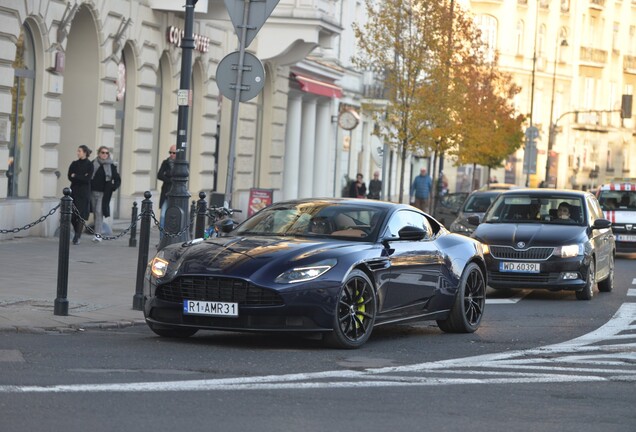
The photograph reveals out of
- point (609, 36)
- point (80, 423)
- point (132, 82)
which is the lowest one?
point (80, 423)

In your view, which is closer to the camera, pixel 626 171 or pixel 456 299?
pixel 456 299

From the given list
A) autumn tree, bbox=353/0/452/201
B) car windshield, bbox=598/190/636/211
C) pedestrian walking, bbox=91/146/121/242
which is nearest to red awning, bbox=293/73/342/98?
autumn tree, bbox=353/0/452/201

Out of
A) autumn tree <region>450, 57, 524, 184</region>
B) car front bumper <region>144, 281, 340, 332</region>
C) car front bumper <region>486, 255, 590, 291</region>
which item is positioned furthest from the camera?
autumn tree <region>450, 57, 524, 184</region>

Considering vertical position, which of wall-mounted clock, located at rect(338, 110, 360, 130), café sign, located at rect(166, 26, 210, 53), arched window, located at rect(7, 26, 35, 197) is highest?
café sign, located at rect(166, 26, 210, 53)

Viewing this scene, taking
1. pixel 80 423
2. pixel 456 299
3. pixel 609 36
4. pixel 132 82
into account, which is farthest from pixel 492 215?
pixel 609 36

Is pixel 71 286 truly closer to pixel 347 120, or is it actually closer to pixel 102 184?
pixel 102 184

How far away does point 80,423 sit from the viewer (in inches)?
314

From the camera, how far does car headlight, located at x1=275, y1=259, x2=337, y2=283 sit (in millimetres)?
11992

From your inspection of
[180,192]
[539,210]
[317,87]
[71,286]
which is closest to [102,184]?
[539,210]

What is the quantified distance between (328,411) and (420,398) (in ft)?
3.01

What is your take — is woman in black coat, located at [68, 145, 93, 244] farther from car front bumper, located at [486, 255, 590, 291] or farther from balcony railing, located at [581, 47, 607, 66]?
balcony railing, located at [581, 47, 607, 66]

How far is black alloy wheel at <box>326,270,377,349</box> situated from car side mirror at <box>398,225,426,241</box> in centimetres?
91

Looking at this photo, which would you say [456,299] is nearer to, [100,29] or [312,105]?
[100,29]

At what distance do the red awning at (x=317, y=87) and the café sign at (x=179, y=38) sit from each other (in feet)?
34.2
